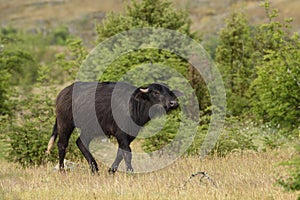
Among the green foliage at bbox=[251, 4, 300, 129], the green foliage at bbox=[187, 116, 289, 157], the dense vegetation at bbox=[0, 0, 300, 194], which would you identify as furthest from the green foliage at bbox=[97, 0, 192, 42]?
the green foliage at bbox=[187, 116, 289, 157]

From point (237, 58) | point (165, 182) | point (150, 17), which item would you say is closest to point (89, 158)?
point (165, 182)

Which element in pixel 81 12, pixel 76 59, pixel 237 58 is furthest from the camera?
pixel 81 12

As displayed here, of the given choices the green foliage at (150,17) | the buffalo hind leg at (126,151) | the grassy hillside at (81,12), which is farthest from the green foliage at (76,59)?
the grassy hillside at (81,12)

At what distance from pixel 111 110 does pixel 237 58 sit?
16761 millimetres

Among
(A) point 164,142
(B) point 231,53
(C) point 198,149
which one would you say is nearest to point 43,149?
(A) point 164,142

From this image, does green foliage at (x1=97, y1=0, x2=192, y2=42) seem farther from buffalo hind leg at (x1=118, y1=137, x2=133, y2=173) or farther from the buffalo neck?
buffalo hind leg at (x1=118, y1=137, x2=133, y2=173)

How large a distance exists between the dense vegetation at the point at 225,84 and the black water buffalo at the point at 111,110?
2.35 metres

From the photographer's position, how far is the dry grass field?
28.9 ft

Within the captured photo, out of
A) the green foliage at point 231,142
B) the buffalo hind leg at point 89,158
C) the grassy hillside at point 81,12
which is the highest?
the buffalo hind leg at point 89,158

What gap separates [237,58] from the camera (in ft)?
91.5

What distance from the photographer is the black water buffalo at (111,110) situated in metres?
11.9

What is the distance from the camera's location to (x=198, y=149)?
47.2ft

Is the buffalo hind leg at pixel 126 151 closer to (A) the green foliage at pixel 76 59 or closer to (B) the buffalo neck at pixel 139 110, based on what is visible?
(B) the buffalo neck at pixel 139 110

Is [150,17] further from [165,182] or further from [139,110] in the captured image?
[165,182]
